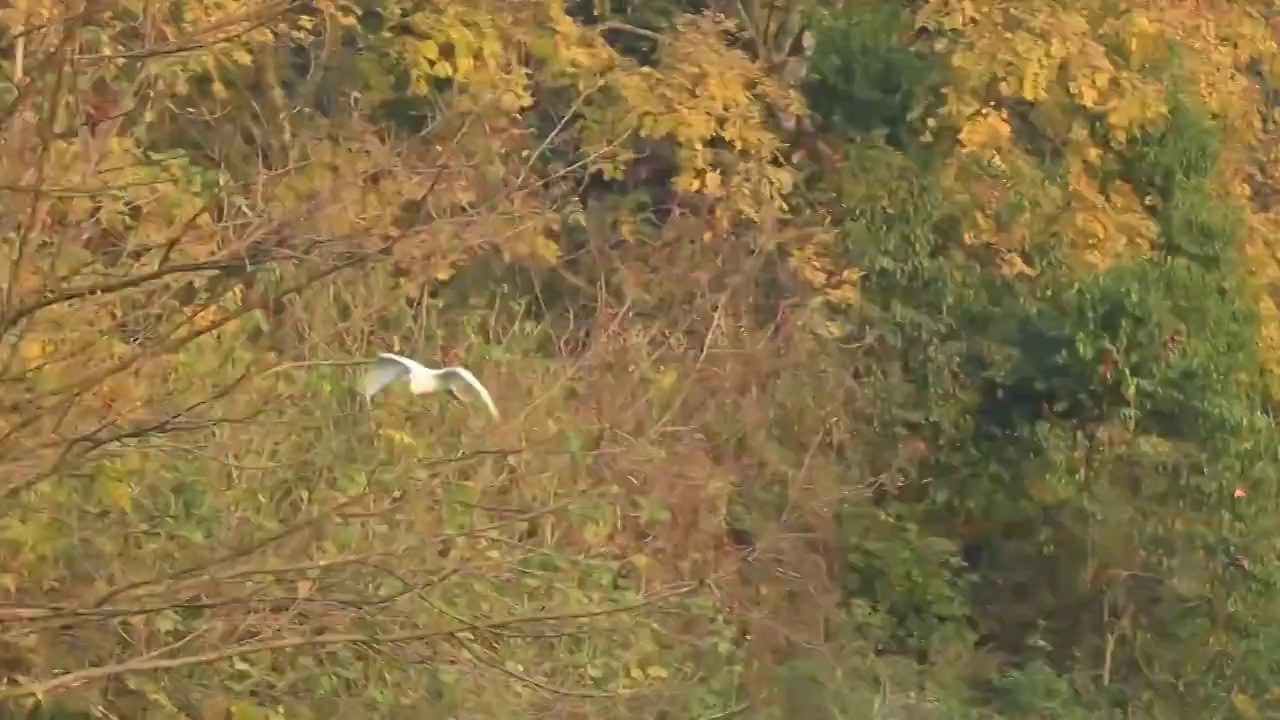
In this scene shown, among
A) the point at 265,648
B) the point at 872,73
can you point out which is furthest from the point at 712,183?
the point at 265,648

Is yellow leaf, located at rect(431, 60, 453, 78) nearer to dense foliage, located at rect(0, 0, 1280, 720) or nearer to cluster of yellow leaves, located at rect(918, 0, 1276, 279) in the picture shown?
dense foliage, located at rect(0, 0, 1280, 720)

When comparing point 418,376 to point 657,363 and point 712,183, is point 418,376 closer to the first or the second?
point 657,363

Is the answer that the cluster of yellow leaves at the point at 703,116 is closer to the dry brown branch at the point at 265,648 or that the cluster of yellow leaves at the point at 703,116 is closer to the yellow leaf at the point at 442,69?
the yellow leaf at the point at 442,69

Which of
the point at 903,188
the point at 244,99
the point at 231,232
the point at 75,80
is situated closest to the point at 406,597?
the point at 231,232

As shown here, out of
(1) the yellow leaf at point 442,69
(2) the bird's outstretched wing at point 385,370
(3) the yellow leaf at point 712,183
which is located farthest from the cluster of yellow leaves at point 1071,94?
(2) the bird's outstretched wing at point 385,370

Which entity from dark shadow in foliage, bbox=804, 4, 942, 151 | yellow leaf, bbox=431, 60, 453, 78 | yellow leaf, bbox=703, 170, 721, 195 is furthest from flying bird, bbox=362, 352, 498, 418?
dark shadow in foliage, bbox=804, 4, 942, 151

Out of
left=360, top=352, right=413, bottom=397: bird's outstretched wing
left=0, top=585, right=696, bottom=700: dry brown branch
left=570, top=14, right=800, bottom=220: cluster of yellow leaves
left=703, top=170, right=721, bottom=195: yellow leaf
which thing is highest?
left=360, top=352, right=413, bottom=397: bird's outstretched wing
